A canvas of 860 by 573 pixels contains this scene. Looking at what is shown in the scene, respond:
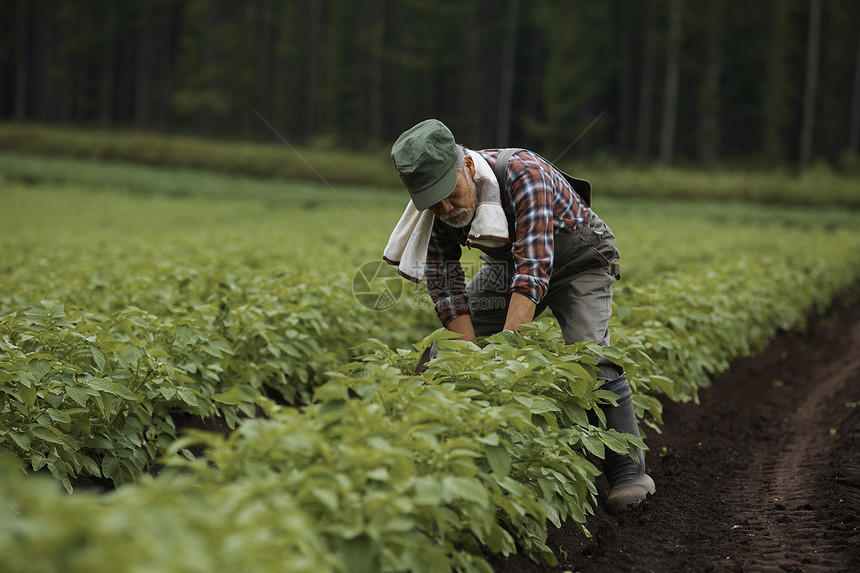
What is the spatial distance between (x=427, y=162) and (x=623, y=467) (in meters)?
1.68

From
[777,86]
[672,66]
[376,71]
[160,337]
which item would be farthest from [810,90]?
[160,337]

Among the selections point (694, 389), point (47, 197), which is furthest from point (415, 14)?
point (694, 389)

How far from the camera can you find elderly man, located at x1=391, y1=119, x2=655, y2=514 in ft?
10.6

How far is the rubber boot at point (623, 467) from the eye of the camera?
3.49 meters

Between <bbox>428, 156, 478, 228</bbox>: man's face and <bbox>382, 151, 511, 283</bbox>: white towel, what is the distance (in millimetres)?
31

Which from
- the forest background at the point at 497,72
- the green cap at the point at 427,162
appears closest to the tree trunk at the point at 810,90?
the forest background at the point at 497,72

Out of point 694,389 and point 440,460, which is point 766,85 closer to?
point 694,389

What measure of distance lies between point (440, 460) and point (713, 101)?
3665 centimetres

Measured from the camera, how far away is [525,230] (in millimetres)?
3289

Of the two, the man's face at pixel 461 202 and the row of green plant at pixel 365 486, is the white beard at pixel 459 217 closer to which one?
the man's face at pixel 461 202

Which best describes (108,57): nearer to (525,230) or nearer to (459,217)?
(459,217)

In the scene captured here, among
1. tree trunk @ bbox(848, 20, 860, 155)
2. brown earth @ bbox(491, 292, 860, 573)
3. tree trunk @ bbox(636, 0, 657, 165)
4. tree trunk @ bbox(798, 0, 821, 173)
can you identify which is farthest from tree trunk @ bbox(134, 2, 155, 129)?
brown earth @ bbox(491, 292, 860, 573)

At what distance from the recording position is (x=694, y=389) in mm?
5117

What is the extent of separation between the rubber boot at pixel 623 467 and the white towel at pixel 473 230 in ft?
2.76
